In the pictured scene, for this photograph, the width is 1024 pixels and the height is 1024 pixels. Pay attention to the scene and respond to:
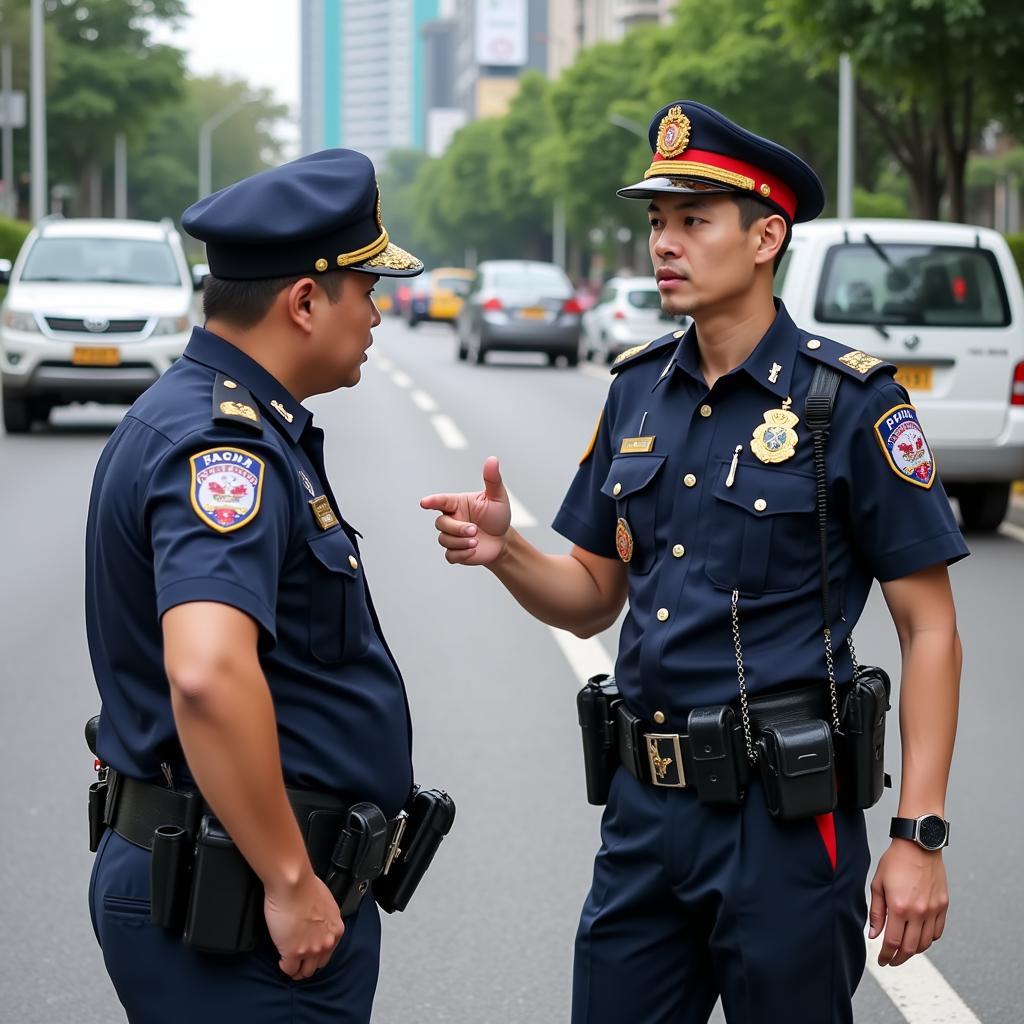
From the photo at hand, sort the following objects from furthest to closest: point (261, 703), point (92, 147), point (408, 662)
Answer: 1. point (92, 147)
2. point (408, 662)
3. point (261, 703)

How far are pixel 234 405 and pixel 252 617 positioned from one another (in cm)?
32

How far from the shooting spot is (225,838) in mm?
2561

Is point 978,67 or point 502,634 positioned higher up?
point 978,67

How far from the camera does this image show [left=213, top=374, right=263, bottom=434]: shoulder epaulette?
102 inches

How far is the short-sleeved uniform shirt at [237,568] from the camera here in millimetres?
2496

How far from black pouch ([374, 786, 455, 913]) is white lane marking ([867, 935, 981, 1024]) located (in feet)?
5.65

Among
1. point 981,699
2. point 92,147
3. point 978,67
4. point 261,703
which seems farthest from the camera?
point 92,147

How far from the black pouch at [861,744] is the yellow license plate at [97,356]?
15.1m

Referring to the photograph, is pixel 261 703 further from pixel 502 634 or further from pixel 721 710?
pixel 502 634

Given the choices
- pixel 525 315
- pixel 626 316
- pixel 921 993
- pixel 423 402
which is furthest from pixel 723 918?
pixel 626 316

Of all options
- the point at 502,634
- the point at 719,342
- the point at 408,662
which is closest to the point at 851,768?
the point at 719,342

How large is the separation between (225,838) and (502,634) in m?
6.53

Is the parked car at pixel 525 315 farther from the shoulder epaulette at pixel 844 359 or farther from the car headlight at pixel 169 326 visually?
the shoulder epaulette at pixel 844 359

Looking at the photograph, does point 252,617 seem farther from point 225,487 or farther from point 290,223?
point 290,223
